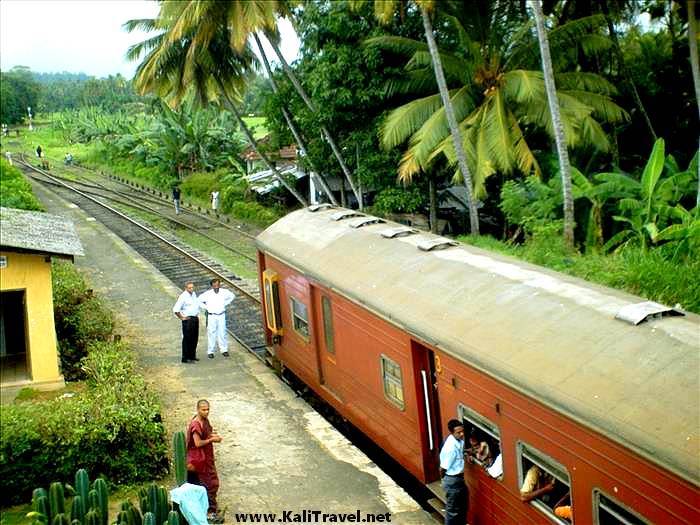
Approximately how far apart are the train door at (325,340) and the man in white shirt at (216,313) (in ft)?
8.87

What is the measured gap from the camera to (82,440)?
893cm

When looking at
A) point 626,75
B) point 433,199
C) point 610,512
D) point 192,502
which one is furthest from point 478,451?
point 626,75

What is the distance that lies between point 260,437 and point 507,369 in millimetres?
4880

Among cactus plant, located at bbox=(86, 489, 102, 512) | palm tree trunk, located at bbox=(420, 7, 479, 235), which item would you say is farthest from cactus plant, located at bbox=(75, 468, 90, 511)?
palm tree trunk, located at bbox=(420, 7, 479, 235)

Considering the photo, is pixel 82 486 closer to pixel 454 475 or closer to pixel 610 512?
pixel 454 475

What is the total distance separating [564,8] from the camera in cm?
2248

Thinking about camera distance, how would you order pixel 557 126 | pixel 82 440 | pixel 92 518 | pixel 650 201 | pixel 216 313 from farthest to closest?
pixel 557 126
pixel 650 201
pixel 216 313
pixel 82 440
pixel 92 518

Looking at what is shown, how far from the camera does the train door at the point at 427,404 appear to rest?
27.3 feet

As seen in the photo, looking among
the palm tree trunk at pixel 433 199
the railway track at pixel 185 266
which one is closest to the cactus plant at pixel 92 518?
the railway track at pixel 185 266

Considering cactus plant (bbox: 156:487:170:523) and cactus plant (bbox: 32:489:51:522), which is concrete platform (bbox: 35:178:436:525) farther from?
cactus plant (bbox: 32:489:51:522)

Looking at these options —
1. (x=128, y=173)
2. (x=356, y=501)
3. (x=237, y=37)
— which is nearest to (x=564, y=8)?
(x=237, y=37)

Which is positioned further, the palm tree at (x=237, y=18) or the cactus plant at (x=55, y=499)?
the palm tree at (x=237, y=18)

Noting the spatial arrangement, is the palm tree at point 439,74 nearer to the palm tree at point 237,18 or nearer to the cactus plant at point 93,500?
the palm tree at point 237,18

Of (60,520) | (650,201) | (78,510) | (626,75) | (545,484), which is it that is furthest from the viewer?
(626,75)
